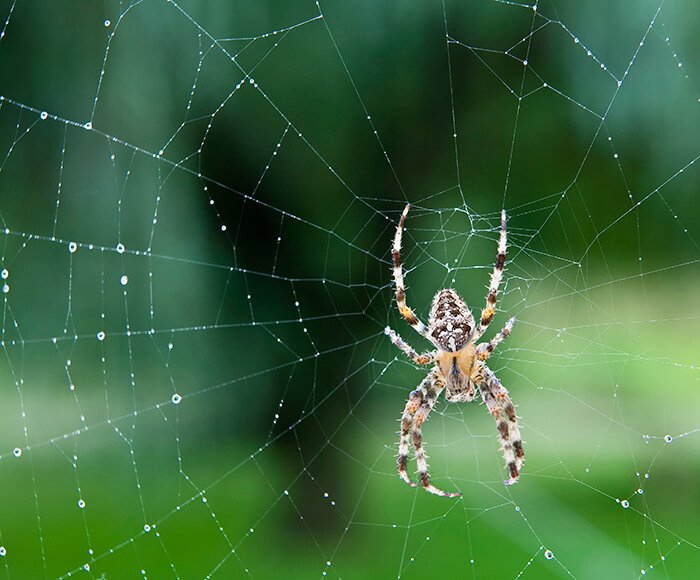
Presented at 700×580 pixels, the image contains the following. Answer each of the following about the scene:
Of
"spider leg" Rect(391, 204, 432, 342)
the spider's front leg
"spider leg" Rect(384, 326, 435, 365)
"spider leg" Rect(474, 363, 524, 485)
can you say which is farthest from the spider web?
"spider leg" Rect(391, 204, 432, 342)

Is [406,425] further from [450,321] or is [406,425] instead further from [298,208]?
[298,208]

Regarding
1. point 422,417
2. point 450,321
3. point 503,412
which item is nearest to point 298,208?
point 422,417

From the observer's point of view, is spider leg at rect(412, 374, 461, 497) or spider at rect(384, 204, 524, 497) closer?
spider at rect(384, 204, 524, 497)

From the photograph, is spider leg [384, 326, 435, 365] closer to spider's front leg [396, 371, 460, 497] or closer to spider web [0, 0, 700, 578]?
spider's front leg [396, 371, 460, 497]

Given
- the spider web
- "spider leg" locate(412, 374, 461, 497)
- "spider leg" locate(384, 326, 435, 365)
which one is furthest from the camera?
the spider web

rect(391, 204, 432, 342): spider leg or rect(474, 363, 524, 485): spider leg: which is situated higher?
rect(391, 204, 432, 342): spider leg

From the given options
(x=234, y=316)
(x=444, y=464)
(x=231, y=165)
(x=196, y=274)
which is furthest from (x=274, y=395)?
(x=444, y=464)

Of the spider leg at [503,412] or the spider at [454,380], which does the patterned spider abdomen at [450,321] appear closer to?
the spider at [454,380]
